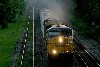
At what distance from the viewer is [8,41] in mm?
30875

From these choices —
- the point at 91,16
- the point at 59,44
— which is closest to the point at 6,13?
the point at 91,16

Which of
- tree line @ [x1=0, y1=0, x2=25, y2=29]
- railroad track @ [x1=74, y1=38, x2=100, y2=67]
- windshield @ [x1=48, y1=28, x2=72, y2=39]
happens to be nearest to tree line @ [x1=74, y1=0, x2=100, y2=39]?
railroad track @ [x1=74, y1=38, x2=100, y2=67]

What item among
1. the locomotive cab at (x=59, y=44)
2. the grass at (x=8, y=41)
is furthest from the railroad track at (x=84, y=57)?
the grass at (x=8, y=41)

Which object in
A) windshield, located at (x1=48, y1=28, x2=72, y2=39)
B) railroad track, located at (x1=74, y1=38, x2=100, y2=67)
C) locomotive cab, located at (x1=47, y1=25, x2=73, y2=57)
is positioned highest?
windshield, located at (x1=48, y1=28, x2=72, y2=39)

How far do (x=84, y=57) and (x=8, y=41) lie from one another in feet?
33.7

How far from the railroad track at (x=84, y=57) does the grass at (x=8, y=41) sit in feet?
19.9

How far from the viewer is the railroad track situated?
22.1m

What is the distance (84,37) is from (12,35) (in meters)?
9.01

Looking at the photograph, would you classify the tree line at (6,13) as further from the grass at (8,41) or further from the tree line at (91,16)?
the tree line at (91,16)

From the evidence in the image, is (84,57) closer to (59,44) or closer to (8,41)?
(59,44)

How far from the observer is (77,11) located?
50719 mm

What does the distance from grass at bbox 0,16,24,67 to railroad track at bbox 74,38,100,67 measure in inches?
239

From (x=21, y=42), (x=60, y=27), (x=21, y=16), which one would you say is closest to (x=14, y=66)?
(x=60, y=27)

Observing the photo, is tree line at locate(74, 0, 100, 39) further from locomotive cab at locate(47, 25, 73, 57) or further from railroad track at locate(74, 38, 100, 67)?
locomotive cab at locate(47, 25, 73, 57)
